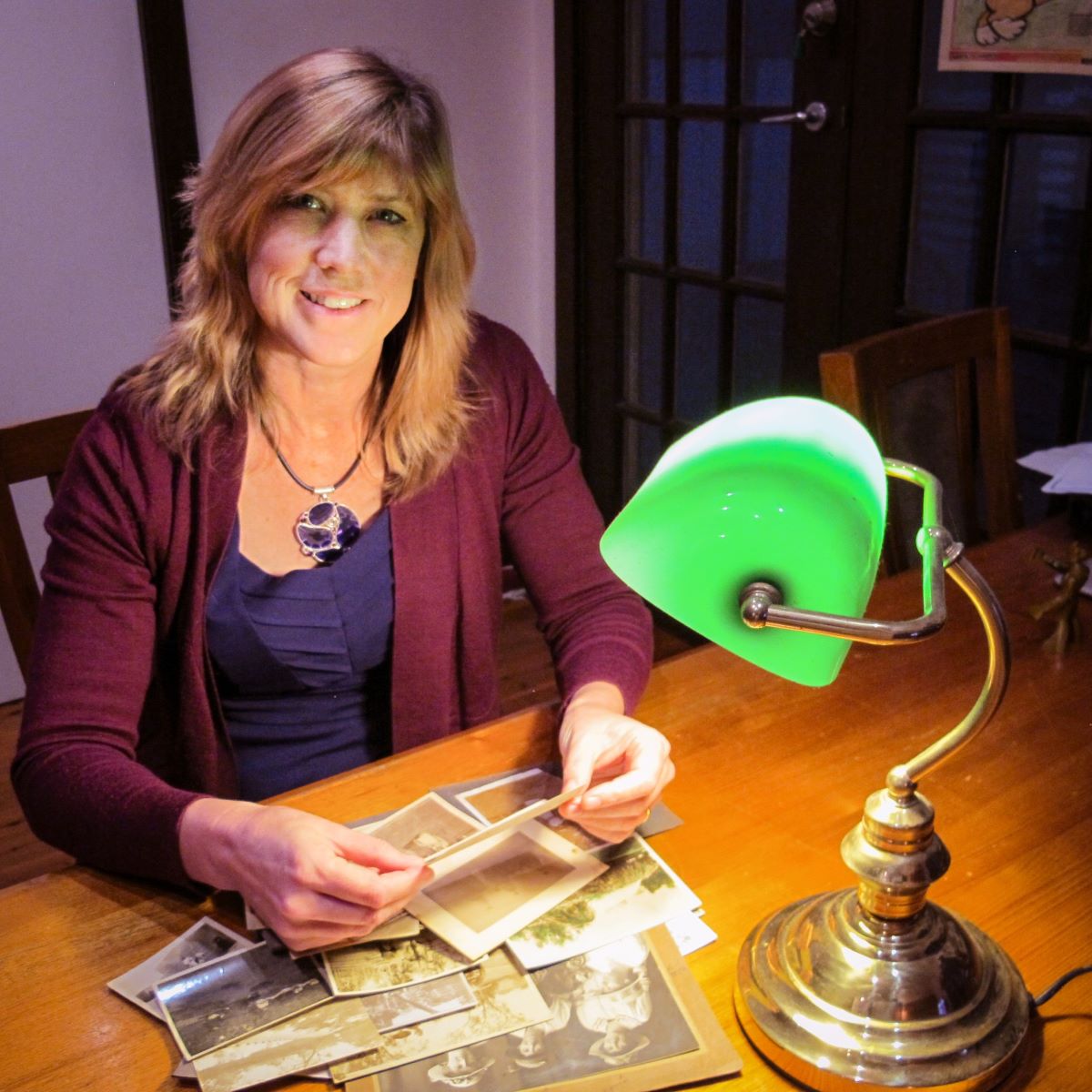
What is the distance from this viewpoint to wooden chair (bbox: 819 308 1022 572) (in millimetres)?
1774

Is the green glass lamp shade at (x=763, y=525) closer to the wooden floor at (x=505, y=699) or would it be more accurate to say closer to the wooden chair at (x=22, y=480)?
the wooden chair at (x=22, y=480)

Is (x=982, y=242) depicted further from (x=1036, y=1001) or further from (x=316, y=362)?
(x=1036, y=1001)

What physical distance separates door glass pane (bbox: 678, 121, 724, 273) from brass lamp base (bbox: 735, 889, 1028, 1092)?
2.36 metres

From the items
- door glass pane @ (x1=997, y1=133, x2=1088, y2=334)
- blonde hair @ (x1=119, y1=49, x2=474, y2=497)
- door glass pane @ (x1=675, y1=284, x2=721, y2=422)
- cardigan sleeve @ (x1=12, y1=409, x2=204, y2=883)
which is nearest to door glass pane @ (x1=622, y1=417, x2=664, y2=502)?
door glass pane @ (x1=675, y1=284, x2=721, y2=422)

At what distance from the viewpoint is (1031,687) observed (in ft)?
4.45

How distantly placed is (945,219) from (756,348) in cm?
61

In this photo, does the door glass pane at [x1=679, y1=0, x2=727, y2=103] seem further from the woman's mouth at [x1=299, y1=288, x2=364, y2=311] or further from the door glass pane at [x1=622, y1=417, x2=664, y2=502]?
the woman's mouth at [x1=299, y1=288, x2=364, y2=311]

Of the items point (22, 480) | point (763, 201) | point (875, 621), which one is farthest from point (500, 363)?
point (763, 201)

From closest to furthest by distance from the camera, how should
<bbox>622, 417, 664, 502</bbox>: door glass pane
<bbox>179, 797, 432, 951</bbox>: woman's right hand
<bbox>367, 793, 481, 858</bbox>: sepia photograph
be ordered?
1. <bbox>179, 797, 432, 951</bbox>: woman's right hand
2. <bbox>367, 793, 481, 858</bbox>: sepia photograph
3. <bbox>622, 417, 664, 502</bbox>: door glass pane

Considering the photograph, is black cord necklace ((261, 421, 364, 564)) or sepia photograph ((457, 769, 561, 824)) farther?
black cord necklace ((261, 421, 364, 564))

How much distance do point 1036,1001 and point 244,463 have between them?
3.03 feet

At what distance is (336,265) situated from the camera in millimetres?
1327

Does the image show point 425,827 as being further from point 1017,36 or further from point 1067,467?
point 1017,36

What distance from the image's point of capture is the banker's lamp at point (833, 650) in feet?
2.46
